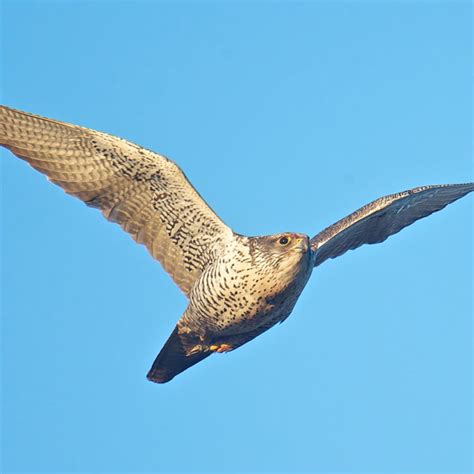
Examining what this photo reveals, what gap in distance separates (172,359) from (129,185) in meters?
2.43

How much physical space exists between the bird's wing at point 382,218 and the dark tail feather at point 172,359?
2.17 meters

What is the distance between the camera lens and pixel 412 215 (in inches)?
734

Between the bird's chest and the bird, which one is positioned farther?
the bird

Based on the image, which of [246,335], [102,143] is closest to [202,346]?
[246,335]

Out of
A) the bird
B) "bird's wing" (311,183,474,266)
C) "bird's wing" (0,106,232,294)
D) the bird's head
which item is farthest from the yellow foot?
"bird's wing" (311,183,474,266)

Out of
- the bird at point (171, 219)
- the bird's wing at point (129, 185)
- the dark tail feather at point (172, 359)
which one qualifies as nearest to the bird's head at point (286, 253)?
the bird at point (171, 219)

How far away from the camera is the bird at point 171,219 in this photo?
54.2 ft

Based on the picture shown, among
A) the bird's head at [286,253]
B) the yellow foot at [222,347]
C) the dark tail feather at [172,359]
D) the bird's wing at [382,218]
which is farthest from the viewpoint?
the bird's wing at [382,218]

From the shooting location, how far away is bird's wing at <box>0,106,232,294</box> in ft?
55.8

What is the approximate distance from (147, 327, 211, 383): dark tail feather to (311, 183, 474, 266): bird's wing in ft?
7.12

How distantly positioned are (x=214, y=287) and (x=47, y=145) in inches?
119

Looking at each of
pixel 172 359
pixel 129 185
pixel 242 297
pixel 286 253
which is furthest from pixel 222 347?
pixel 129 185

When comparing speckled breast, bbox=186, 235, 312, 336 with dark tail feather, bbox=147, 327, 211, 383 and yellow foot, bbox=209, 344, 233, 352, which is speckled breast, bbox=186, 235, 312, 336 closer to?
yellow foot, bbox=209, 344, 233, 352

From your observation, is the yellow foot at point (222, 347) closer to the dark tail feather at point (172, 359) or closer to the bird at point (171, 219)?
the bird at point (171, 219)
